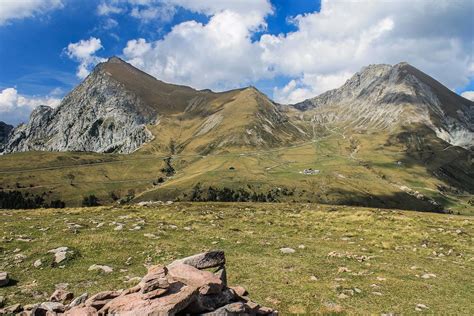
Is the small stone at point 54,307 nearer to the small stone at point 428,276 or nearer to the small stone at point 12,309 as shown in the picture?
the small stone at point 12,309

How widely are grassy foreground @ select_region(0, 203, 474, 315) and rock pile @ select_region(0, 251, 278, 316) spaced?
4.18 m

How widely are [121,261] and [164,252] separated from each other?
11.7 feet

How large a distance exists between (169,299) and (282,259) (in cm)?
1660

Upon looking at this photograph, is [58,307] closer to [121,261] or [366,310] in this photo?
[121,261]

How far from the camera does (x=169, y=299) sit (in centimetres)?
1520

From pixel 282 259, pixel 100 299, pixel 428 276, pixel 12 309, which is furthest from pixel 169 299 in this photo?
pixel 428 276

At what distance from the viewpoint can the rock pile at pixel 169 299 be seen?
15125 millimetres

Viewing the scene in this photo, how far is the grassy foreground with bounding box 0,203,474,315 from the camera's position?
22469 millimetres

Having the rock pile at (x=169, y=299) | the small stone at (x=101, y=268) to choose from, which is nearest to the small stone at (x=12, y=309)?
the rock pile at (x=169, y=299)

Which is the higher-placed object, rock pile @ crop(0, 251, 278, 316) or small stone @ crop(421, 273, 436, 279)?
rock pile @ crop(0, 251, 278, 316)

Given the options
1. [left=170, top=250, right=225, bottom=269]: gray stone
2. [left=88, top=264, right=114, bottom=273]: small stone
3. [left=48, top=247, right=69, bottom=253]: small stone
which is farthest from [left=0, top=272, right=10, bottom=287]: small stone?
[left=170, top=250, right=225, bottom=269]: gray stone

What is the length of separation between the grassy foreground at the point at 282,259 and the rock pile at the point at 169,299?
4.18 meters

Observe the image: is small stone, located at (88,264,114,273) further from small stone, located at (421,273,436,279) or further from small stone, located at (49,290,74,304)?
small stone, located at (421,273,436,279)

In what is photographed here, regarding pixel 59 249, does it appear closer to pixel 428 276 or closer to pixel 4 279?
pixel 4 279
